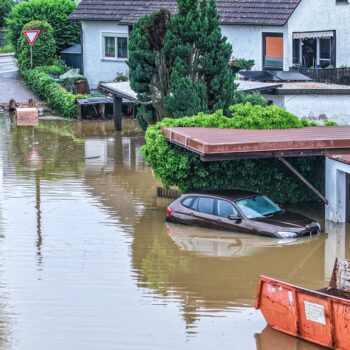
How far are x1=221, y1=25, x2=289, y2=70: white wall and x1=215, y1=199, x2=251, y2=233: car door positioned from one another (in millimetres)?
22694

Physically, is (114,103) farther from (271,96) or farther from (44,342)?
(44,342)

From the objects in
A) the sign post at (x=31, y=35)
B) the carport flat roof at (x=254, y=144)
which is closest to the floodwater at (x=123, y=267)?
the carport flat roof at (x=254, y=144)

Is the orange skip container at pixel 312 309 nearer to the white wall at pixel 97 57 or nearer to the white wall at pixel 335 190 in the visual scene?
the white wall at pixel 335 190

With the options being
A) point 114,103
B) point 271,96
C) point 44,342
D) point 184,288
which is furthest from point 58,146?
point 44,342

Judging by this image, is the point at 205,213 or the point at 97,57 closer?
the point at 205,213

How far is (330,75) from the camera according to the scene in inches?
1900

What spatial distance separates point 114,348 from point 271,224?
368 inches

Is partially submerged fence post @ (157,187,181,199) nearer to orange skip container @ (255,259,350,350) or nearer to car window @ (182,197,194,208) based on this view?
car window @ (182,197,194,208)

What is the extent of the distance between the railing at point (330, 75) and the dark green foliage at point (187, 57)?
11.1 meters

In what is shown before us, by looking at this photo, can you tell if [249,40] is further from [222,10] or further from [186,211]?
[186,211]

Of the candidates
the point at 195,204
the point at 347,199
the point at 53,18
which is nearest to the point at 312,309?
the point at 195,204

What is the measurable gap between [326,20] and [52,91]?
13670 mm

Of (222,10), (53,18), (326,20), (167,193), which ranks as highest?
(222,10)

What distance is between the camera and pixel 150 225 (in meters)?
31.6
